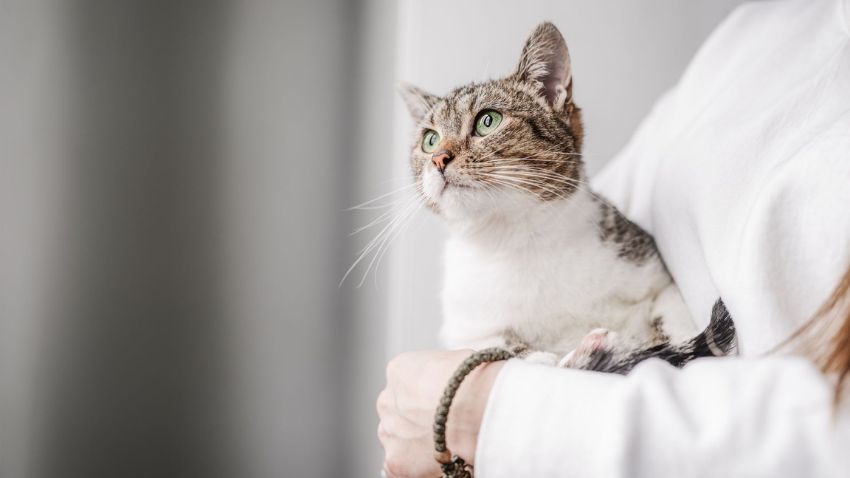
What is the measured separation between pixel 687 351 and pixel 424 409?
1.10 ft

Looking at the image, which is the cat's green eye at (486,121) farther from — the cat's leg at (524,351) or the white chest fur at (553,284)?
the cat's leg at (524,351)

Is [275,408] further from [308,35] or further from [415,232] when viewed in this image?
[308,35]

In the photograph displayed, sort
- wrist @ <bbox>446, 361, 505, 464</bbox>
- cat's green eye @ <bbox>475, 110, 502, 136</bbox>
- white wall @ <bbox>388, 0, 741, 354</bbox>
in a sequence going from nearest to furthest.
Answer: wrist @ <bbox>446, 361, 505, 464</bbox>, cat's green eye @ <bbox>475, 110, 502, 136</bbox>, white wall @ <bbox>388, 0, 741, 354</bbox>

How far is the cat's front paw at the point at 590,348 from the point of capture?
65 cm

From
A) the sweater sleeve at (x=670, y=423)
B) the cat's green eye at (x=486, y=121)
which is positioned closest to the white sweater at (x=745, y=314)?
the sweater sleeve at (x=670, y=423)

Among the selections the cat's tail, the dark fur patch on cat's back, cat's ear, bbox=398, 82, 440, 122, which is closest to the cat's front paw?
the cat's tail

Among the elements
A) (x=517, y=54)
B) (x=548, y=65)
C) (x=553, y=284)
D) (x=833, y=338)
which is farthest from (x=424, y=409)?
(x=517, y=54)

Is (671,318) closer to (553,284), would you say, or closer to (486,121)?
(553,284)

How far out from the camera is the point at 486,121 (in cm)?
83

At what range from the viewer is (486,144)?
0.79m

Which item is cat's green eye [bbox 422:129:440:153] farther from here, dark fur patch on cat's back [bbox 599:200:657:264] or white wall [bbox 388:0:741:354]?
dark fur patch on cat's back [bbox 599:200:657:264]

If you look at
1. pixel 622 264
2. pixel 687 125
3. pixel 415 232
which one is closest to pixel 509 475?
pixel 622 264

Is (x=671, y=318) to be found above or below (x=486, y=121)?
below

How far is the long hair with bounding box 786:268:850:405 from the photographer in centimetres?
43
